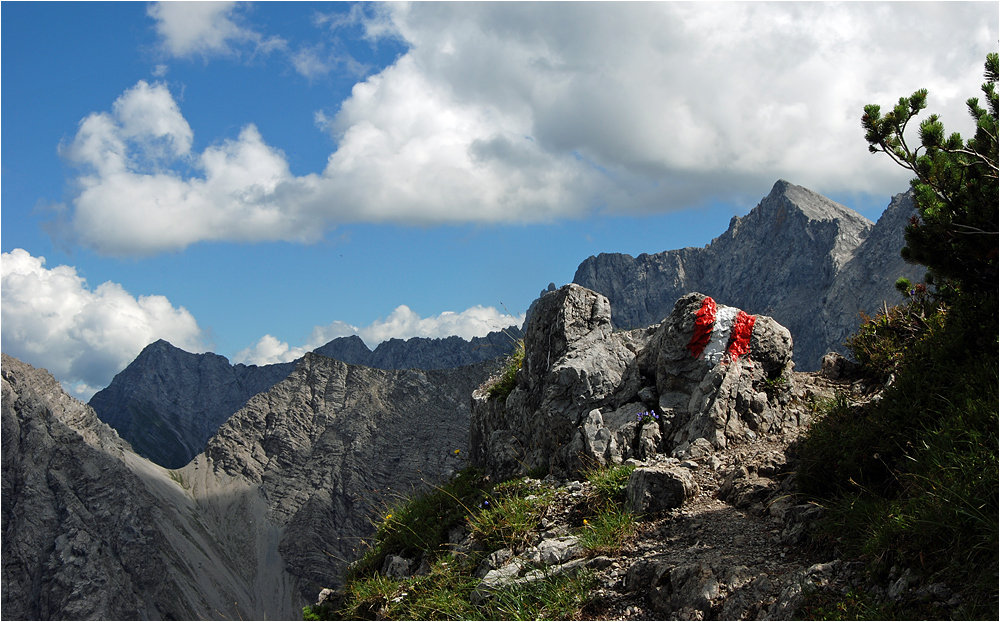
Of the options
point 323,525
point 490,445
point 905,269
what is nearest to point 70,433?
point 323,525

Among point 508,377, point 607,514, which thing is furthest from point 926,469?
point 508,377

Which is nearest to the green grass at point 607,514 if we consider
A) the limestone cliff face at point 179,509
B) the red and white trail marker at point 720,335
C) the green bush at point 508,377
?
the red and white trail marker at point 720,335

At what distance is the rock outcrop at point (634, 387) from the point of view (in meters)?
10.4

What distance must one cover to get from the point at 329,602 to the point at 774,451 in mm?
7095

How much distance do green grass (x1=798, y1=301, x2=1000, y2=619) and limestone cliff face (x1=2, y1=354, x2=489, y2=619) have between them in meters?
88.1

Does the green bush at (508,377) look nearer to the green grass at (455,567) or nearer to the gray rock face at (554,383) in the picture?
the gray rock face at (554,383)

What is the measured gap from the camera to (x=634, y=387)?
12.1 metres

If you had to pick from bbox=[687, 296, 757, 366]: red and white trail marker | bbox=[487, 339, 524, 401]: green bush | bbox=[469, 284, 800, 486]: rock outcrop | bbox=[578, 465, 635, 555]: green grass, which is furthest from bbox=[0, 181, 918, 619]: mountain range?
bbox=[578, 465, 635, 555]: green grass

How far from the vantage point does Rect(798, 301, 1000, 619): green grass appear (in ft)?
16.7

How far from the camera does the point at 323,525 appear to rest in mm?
173500

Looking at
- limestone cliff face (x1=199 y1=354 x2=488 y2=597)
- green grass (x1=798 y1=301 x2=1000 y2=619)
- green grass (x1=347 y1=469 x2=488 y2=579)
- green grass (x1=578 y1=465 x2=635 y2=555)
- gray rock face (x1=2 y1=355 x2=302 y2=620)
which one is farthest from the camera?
limestone cliff face (x1=199 y1=354 x2=488 y2=597)

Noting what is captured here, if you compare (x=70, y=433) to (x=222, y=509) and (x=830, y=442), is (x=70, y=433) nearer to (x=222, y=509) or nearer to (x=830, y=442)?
(x=222, y=509)

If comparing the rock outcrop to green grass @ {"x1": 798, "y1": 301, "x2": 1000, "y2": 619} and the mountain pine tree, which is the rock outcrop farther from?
the mountain pine tree

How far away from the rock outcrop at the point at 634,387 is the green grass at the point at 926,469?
1.49 metres
